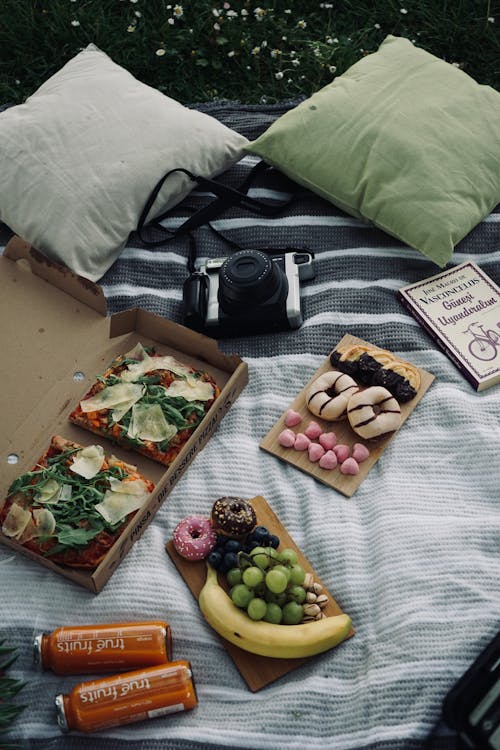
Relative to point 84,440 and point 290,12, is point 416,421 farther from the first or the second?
point 290,12

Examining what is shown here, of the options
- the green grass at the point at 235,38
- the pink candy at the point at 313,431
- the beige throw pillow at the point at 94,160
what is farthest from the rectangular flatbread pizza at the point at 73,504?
the green grass at the point at 235,38

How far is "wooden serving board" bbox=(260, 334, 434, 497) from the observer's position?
5.12ft

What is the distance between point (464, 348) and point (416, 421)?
199mm

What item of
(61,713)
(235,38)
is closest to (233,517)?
(61,713)

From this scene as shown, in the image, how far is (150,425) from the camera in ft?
5.18

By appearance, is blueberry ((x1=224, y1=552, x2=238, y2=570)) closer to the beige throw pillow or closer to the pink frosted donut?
the pink frosted donut

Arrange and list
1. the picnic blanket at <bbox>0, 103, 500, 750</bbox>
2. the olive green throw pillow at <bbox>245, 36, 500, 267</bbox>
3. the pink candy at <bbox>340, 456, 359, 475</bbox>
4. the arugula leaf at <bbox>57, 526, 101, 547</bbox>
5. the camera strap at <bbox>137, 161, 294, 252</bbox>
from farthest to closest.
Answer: the camera strap at <bbox>137, 161, 294, 252</bbox> < the olive green throw pillow at <bbox>245, 36, 500, 267</bbox> < the pink candy at <bbox>340, 456, 359, 475</bbox> < the arugula leaf at <bbox>57, 526, 101, 547</bbox> < the picnic blanket at <bbox>0, 103, 500, 750</bbox>

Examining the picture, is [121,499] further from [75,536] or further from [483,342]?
[483,342]

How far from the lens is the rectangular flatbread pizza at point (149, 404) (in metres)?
1.57

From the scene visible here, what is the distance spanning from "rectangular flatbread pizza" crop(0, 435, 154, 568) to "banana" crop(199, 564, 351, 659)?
245 mm

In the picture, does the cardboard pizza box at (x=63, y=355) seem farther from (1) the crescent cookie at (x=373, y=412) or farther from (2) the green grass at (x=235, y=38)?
(2) the green grass at (x=235, y=38)

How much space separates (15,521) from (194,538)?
→ 336mm

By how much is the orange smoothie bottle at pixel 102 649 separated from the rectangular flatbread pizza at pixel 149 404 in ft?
1.15

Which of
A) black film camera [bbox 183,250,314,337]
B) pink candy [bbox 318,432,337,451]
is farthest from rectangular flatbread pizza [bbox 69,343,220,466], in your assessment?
pink candy [bbox 318,432,337,451]
